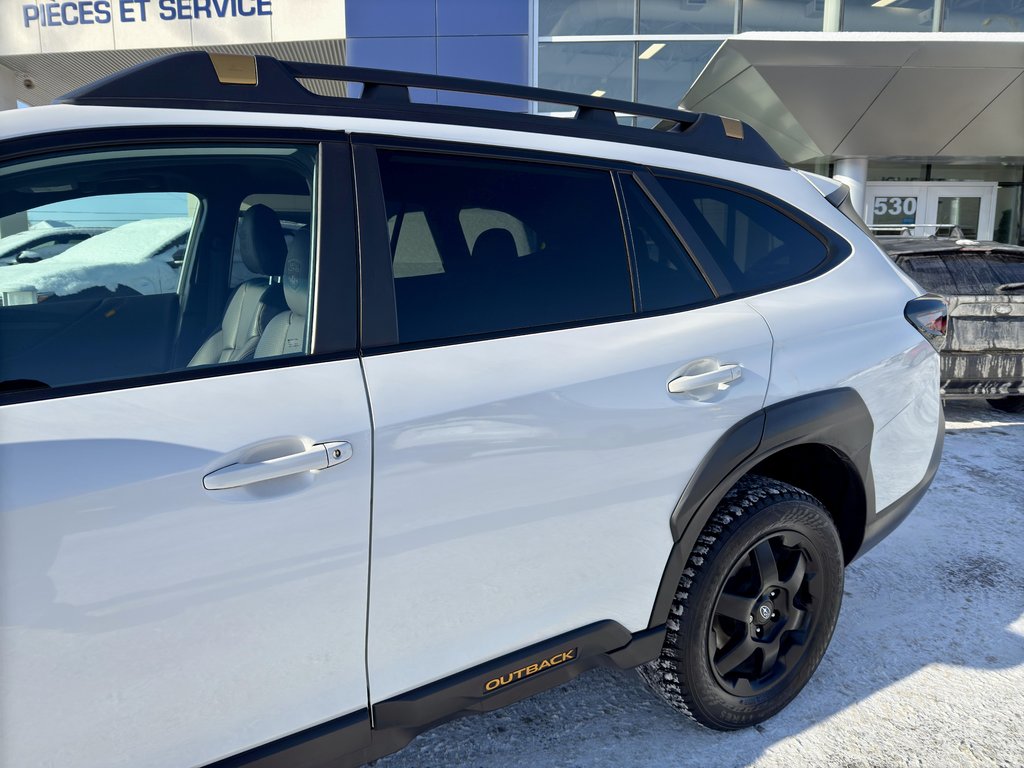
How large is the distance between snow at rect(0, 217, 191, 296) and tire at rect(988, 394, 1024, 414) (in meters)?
6.59

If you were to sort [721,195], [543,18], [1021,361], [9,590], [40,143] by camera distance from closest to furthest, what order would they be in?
[9,590] → [40,143] → [721,195] → [1021,361] → [543,18]

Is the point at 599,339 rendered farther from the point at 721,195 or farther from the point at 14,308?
the point at 14,308

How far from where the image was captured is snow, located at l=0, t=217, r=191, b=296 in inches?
61.0

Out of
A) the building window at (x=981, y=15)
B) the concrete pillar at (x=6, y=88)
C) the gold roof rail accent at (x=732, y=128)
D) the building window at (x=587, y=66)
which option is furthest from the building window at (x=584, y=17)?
the gold roof rail accent at (x=732, y=128)

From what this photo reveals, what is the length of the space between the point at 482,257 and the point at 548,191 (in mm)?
299

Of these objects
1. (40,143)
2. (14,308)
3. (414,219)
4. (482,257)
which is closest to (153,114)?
(40,143)

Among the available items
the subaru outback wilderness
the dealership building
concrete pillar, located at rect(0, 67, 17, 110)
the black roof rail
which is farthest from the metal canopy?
concrete pillar, located at rect(0, 67, 17, 110)

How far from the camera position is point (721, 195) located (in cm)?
242

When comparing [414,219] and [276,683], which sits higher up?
[414,219]

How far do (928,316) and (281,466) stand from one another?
2289 mm

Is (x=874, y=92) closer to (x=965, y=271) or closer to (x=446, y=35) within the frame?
(x=446, y=35)

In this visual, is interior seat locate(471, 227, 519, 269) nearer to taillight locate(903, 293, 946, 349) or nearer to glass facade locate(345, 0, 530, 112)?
taillight locate(903, 293, 946, 349)

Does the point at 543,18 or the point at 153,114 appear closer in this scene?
the point at 153,114

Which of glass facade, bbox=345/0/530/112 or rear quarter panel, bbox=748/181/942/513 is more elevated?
glass facade, bbox=345/0/530/112
